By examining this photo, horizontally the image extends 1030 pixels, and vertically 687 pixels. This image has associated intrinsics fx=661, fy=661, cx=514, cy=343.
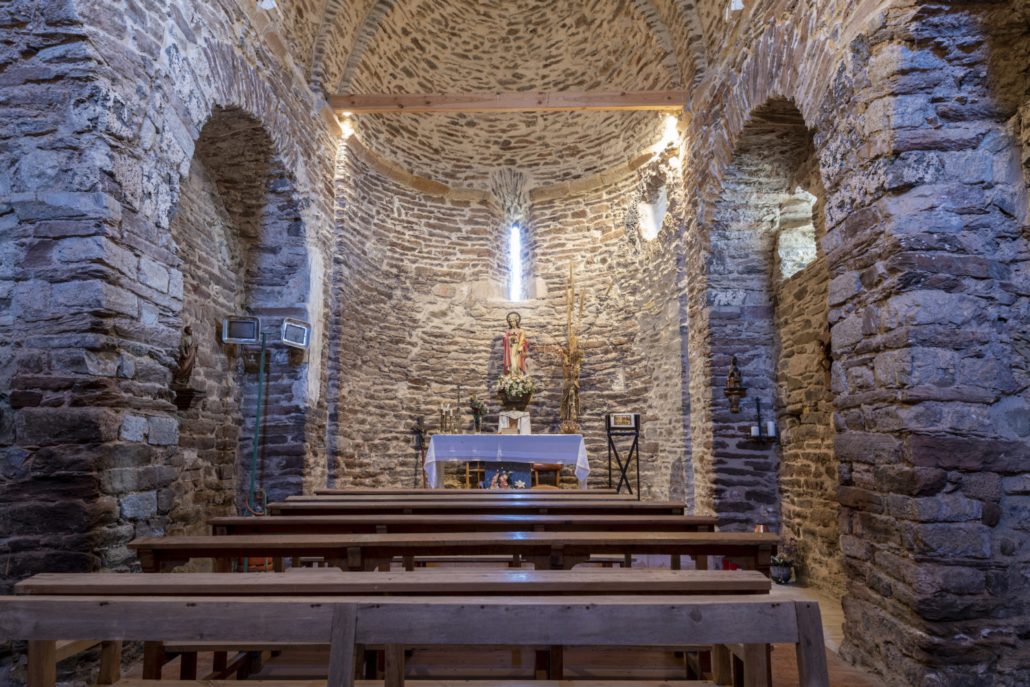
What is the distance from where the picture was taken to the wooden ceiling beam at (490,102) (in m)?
7.63

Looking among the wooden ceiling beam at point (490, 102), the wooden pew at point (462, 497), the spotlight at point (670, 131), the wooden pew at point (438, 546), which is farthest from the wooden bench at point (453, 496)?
the spotlight at point (670, 131)

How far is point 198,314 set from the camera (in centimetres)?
599

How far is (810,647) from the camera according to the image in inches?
70.1

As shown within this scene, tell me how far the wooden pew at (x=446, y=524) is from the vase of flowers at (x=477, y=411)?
5617 millimetres

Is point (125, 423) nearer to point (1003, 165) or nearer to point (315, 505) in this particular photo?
point (315, 505)

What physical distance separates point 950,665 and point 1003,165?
243 cm

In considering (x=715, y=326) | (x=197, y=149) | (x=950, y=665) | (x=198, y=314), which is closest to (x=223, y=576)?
(x=950, y=665)

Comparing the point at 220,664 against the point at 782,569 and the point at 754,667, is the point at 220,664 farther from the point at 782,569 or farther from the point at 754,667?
the point at 782,569

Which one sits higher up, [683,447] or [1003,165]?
[1003,165]

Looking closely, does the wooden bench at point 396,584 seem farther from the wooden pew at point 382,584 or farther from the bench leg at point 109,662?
the bench leg at point 109,662

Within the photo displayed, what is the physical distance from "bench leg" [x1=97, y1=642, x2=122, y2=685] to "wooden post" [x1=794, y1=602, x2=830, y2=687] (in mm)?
2358

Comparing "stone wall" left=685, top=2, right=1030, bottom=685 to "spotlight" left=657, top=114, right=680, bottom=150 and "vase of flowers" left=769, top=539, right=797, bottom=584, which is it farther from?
"spotlight" left=657, top=114, right=680, bottom=150

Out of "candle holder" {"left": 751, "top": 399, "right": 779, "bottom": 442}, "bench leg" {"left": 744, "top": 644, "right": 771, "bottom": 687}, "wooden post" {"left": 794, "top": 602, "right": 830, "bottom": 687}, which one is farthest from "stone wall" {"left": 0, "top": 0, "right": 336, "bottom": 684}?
"candle holder" {"left": 751, "top": 399, "right": 779, "bottom": 442}

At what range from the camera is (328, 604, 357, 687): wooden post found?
1.70 metres
